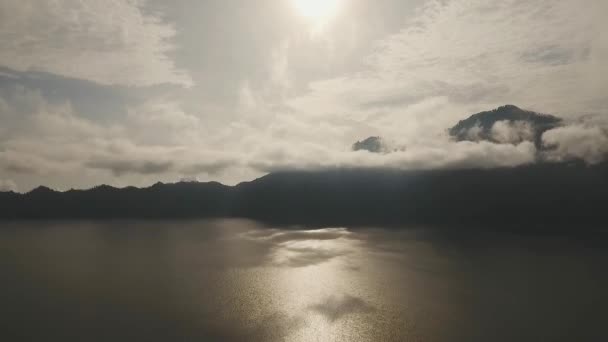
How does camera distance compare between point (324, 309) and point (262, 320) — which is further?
point (324, 309)

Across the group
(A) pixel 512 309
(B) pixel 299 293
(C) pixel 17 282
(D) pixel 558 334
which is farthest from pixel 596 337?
(C) pixel 17 282

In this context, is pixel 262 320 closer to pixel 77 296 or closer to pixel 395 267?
pixel 77 296

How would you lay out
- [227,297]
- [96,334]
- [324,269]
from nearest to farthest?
[96,334] → [227,297] → [324,269]

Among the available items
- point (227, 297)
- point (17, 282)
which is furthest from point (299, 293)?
point (17, 282)

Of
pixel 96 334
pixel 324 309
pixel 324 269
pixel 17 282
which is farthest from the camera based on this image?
pixel 324 269

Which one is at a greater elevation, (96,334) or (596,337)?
(96,334)

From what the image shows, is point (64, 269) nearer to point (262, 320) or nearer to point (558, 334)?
point (262, 320)
